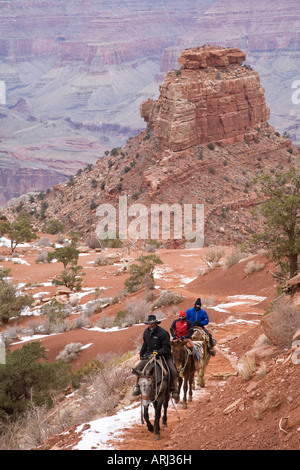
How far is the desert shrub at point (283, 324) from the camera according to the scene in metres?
12.8

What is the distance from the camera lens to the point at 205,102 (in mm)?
61156

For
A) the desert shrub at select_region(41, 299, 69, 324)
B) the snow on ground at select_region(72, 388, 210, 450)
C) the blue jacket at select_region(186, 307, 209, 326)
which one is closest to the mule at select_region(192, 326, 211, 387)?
the blue jacket at select_region(186, 307, 209, 326)

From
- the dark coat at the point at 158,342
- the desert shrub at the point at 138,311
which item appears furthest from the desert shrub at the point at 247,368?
the desert shrub at the point at 138,311

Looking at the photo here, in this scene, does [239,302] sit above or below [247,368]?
below

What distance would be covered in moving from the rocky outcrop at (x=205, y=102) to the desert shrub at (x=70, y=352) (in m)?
40.4

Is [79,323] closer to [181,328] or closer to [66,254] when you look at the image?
[181,328]

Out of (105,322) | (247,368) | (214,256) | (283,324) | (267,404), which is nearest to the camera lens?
(267,404)

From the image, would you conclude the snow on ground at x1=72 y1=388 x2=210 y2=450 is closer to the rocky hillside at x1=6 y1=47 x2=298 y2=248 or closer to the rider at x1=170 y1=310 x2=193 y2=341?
the rider at x1=170 y1=310 x2=193 y2=341

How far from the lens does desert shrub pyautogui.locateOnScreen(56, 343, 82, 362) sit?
67.7ft

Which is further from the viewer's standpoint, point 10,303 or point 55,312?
point 10,303

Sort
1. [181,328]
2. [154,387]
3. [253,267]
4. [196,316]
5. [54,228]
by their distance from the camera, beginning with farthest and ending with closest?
[54,228] → [253,267] → [196,316] → [181,328] → [154,387]

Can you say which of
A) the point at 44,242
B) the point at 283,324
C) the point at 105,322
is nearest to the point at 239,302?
the point at 105,322

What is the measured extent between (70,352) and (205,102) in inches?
1735

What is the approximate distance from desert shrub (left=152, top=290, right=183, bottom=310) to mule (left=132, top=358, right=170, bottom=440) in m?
13.5
